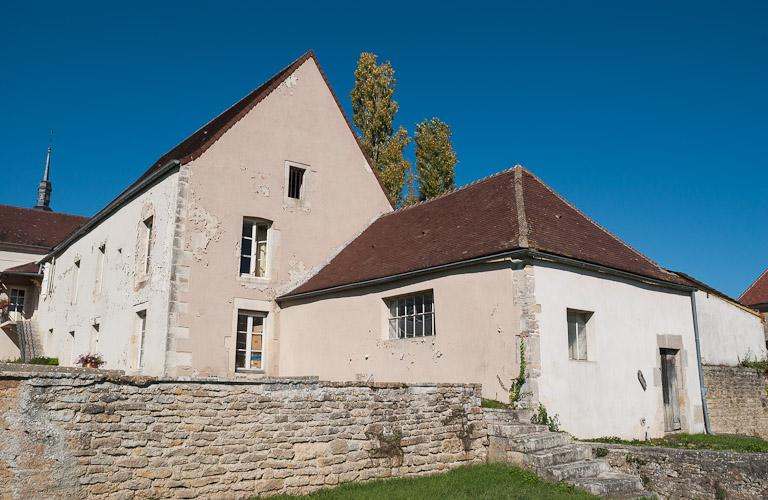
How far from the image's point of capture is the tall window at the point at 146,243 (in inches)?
601

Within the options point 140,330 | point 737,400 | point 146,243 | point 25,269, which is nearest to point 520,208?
point 737,400

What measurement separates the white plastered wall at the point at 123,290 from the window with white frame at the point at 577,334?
8.73 m

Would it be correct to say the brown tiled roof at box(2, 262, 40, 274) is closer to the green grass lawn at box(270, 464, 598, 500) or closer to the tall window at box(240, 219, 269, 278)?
the tall window at box(240, 219, 269, 278)

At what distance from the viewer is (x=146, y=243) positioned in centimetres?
1547

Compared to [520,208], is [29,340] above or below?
below

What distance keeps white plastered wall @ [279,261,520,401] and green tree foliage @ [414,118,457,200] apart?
11.0 meters

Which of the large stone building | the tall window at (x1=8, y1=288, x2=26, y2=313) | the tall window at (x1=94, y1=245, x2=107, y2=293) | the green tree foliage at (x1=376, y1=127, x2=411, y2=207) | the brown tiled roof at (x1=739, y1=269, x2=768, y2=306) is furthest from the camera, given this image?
Answer: the brown tiled roof at (x1=739, y1=269, x2=768, y2=306)

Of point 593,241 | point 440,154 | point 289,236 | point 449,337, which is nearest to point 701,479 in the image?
point 449,337

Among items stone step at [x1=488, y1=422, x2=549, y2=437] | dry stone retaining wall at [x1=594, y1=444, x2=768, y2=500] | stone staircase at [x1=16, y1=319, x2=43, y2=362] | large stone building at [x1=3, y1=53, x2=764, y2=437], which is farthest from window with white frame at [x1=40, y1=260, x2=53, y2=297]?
dry stone retaining wall at [x1=594, y1=444, x2=768, y2=500]

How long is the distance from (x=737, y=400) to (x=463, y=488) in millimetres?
11196

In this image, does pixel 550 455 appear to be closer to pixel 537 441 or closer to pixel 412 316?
pixel 537 441

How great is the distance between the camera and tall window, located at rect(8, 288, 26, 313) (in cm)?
2906

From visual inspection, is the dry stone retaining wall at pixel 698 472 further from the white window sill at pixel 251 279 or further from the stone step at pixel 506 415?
the white window sill at pixel 251 279

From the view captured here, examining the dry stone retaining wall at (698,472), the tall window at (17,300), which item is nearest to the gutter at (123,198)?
the tall window at (17,300)
